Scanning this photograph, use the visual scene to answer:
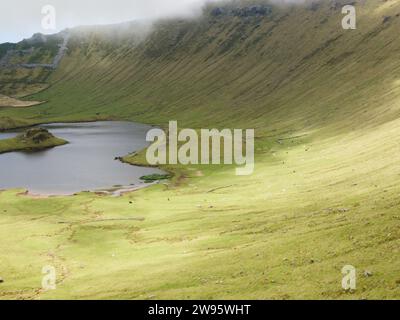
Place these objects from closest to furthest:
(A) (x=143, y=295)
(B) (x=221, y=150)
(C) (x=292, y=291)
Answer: (C) (x=292, y=291), (A) (x=143, y=295), (B) (x=221, y=150)

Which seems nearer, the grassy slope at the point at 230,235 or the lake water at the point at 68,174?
the grassy slope at the point at 230,235

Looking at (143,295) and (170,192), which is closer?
(143,295)

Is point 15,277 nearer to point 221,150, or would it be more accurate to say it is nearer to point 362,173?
point 362,173

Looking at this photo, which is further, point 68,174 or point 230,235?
point 68,174

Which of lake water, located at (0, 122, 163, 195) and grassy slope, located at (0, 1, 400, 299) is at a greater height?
lake water, located at (0, 122, 163, 195)

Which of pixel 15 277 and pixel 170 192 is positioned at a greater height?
pixel 170 192

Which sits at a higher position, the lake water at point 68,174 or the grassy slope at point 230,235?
the lake water at point 68,174

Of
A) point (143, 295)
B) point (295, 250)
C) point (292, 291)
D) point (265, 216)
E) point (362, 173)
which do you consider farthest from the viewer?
point (362, 173)

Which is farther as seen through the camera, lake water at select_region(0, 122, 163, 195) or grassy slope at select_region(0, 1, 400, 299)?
lake water at select_region(0, 122, 163, 195)

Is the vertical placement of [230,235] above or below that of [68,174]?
below
